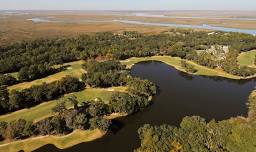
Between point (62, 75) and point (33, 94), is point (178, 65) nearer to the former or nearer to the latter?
point (62, 75)

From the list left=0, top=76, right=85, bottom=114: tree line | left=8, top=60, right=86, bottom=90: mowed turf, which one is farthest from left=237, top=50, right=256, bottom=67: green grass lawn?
left=0, top=76, right=85, bottom=114: tree line

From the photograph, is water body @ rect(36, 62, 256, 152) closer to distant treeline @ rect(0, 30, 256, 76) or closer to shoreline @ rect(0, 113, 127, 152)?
shoreline @ rect(0, 113, 127, 152)

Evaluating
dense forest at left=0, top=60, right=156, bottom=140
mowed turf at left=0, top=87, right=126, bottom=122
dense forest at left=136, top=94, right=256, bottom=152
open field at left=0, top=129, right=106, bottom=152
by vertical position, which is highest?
dense forest at left=136, top=94, right=256, bottom=152

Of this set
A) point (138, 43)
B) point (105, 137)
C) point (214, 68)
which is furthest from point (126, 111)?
point (138, 43)

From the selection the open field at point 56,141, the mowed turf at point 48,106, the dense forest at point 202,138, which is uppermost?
the dense forest at point 202,138

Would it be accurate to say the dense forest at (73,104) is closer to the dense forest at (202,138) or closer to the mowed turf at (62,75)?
the mowed turf at (62,75)

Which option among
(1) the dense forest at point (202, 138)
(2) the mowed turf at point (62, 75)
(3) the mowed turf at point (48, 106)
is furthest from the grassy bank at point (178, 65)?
(1) the dense forest at point (202, 138)

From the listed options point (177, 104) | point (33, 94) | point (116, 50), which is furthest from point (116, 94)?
point (116, 50)
